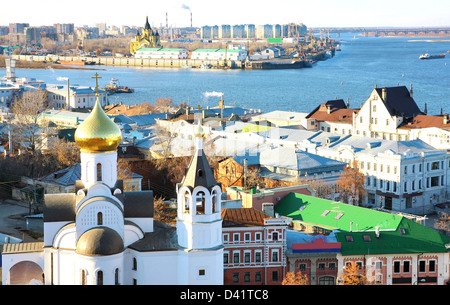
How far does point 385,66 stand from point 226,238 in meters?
66.1

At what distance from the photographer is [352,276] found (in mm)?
11734

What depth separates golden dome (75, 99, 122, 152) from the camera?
33.5 ft

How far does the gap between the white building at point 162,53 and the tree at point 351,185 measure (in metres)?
73.2

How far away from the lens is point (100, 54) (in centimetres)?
10394

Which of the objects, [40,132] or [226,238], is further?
[40,132]

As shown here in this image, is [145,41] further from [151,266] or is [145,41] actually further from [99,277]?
[99,277]

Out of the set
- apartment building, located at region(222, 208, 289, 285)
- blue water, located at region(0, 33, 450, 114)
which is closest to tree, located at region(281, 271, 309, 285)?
apartment building, located at region(222, 208, 289, 285)

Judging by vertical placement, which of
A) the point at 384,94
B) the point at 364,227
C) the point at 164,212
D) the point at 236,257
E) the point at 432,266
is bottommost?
the point at 432,266

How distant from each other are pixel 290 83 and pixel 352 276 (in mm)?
51355

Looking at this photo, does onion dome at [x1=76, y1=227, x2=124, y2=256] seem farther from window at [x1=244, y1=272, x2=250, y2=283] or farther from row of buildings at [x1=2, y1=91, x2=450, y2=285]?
window at [x1=244, y1=272, x2=250, y2=283]

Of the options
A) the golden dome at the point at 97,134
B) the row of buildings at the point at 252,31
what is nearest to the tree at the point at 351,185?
the golden dome at the point at 97,134

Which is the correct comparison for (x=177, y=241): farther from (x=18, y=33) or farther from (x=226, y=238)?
(x=18, y=33)

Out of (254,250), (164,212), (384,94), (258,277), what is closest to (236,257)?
(254,250)
